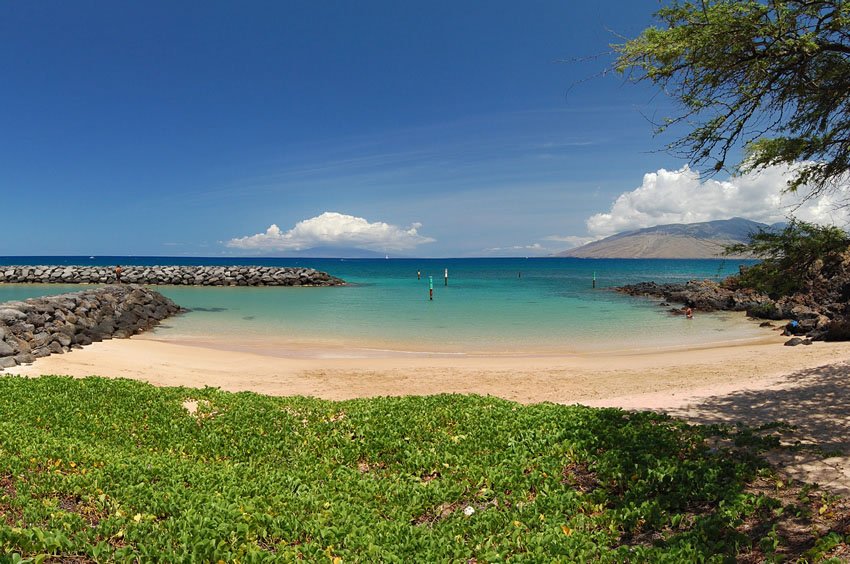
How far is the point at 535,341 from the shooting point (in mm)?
23906

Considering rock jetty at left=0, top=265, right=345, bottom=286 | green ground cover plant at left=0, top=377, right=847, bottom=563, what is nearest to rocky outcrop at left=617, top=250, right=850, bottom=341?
green ground cover plant at left=0, top=377, right=847, bottom=563

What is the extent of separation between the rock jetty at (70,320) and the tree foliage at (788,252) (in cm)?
1703

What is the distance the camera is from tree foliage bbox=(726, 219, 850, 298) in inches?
300

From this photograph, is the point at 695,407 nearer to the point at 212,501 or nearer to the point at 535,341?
the point at 212,501

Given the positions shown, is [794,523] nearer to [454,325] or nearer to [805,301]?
[454,325]

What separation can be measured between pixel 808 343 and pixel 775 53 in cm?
1768

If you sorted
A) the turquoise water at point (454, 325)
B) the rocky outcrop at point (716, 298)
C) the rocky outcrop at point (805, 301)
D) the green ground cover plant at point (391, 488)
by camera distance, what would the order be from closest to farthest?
1. the green ground cover plant at point (391, 488)
2. the rocky outcrop at point (805, 301)
3. the turquoise water at point (454, 325)
4. the rocky outcrop at point (716, 298)

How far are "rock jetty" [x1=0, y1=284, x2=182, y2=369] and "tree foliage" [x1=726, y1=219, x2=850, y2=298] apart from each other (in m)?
17.0

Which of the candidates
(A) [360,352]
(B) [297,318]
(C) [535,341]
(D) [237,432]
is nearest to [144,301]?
(B) [297,318]

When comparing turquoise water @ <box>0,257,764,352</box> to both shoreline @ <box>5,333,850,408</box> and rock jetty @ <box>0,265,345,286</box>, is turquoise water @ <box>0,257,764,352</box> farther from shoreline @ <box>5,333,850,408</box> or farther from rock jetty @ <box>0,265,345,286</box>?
rock jetty @ <box>0,265,345,286</box>

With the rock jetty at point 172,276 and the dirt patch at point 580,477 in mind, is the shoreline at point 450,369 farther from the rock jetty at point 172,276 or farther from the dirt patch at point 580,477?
the rock jetty at point 172,276

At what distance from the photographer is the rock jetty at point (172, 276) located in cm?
6425

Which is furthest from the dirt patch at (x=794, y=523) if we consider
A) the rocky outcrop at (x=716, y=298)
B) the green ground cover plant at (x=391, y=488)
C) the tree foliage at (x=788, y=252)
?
the rocky outcrop at (x=716, y=298)

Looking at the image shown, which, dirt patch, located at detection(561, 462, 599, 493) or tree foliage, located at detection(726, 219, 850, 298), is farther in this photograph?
tree foliage, located at detection(726, 219, 850, 298)
